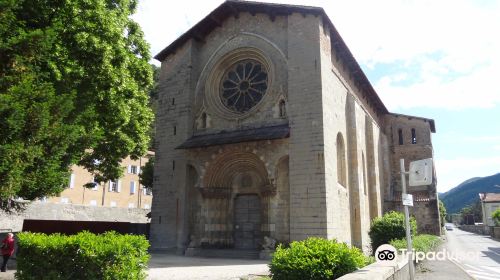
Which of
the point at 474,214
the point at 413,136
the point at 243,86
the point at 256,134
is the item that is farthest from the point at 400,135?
the point at 474,214

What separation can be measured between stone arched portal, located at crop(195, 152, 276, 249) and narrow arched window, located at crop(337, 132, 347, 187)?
12.7 feet

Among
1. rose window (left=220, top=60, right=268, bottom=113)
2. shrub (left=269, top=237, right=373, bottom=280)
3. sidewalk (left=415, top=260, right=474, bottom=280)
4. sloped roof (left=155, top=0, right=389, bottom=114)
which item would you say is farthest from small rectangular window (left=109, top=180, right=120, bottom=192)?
shrub (left=269, top=237, right=373, bottom=280)

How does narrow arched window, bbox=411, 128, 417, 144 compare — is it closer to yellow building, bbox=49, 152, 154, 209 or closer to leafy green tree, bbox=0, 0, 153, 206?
yellow building, bbox=49, 152, 154, 209

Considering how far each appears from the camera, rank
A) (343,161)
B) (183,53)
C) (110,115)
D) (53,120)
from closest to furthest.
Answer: (53,120) < (110,115) < (343,161) < (183,53)

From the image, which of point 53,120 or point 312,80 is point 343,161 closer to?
point 312,80

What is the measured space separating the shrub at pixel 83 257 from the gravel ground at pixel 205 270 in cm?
279

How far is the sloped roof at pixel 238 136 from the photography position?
15.8 meters

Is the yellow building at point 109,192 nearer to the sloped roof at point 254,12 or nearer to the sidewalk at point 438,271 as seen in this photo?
the sloped roof at point 254,12

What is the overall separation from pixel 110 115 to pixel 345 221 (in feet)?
36.7

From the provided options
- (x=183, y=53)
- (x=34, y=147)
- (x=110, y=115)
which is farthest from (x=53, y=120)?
(x=183, y=53)

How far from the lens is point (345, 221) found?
56.9ft

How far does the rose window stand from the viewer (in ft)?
60.2

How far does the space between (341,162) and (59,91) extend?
1264 cm

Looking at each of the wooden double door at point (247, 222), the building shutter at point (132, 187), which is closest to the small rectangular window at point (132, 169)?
the building shutter at point (132, 187)
